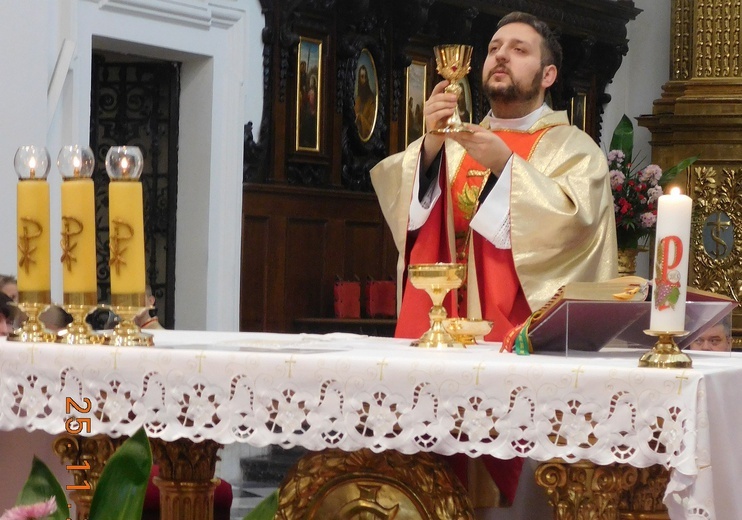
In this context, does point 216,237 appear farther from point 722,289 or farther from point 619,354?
point 619,354

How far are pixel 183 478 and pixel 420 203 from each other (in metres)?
1.18

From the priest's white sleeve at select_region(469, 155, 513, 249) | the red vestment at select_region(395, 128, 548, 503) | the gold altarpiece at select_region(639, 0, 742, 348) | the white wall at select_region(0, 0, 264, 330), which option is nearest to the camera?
the priest's white sleeve at select_region(469, 155, 513, 249)

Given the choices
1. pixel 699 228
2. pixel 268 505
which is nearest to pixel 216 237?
pixel 699 228

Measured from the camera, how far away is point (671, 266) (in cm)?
262

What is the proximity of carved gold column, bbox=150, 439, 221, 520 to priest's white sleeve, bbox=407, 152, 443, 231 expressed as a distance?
40.5 inches

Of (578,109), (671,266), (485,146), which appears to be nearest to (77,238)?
(485,146)

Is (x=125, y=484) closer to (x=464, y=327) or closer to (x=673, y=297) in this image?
(x=673, y=297)

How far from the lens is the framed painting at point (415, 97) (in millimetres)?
9844

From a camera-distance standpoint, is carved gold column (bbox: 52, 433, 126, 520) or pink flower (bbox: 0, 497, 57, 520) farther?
carved gold column (bbox: 52, 433, 126, 520)

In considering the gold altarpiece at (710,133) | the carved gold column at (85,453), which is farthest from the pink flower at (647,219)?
the carved gold column at (85,453)

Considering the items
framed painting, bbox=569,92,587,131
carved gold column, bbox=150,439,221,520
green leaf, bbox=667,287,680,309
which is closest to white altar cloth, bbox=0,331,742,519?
green leaf, bbox=667,287,680,309

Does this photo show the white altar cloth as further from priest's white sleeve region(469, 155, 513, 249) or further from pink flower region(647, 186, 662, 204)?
pink flower region(647, 186, 662, 204)

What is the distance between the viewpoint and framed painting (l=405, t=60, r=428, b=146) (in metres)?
9.84

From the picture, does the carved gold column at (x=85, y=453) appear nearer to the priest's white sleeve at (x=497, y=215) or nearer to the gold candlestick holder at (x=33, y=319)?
the gold candlestick holder at (x=33, y=319)
